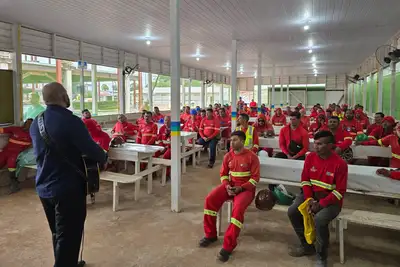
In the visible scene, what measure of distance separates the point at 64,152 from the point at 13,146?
174 inches

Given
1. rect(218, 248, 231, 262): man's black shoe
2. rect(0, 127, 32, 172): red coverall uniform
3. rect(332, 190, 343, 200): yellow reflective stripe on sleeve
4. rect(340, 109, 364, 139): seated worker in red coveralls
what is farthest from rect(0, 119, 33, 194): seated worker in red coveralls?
rect(340, 109, 364, 139): seated worker in red coveralls

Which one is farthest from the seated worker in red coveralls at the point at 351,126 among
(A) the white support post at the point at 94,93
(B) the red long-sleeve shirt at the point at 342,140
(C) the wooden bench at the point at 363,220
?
(A) the white support post at the point at 94,93

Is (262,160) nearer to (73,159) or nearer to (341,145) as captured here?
(341,145)

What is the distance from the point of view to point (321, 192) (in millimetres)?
3240

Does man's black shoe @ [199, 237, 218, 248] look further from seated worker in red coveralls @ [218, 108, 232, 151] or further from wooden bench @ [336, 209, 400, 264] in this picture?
seated worker in red coveralls @ [218, 108, 232, 151]

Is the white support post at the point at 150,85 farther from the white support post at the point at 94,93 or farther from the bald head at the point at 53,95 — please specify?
the bald head at the point at 53,95

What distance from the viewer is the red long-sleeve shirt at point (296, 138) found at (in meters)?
5.07

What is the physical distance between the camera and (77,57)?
8.66 metres

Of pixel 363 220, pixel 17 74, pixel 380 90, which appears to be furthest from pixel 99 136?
pixel 380 90

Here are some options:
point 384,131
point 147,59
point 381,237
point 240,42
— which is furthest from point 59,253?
point 147,59

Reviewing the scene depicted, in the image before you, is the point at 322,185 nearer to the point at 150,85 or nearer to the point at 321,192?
the point at 321,192

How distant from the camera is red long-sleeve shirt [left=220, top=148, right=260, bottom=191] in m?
3.60

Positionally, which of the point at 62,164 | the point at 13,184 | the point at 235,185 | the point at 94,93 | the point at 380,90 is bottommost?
the point at 13,184

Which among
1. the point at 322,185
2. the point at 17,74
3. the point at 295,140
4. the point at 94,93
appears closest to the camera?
the point at 322,185
